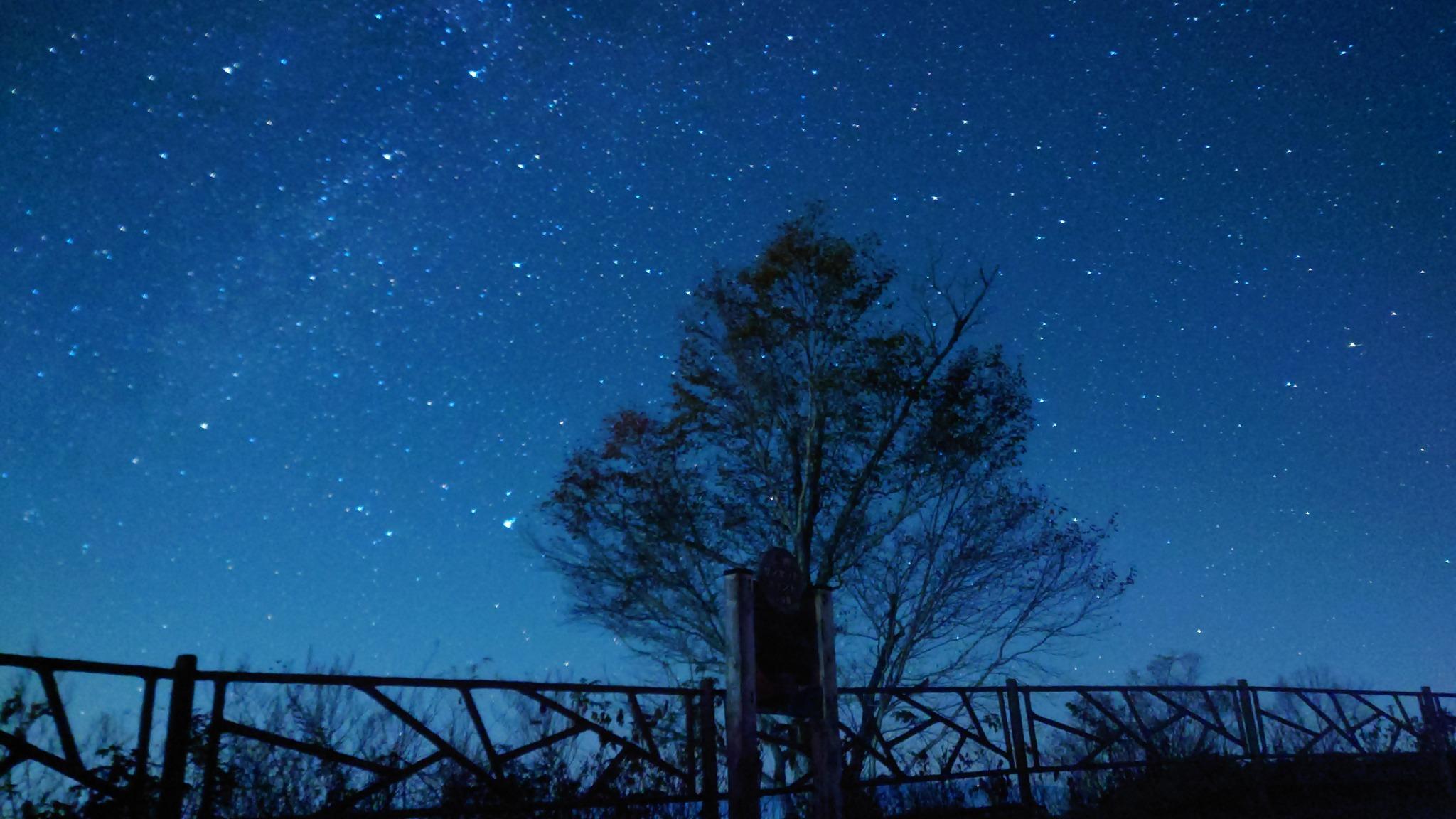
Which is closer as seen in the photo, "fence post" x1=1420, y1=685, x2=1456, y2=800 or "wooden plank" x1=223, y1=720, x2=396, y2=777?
"wooden plank" x1=223, y1=720, x2=396, y2=777

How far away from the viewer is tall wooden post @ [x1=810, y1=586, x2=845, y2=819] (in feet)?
23.9

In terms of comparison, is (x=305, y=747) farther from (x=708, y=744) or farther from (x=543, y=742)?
(x=708, y=744)

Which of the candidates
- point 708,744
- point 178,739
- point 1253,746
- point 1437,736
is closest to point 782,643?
point 708,744

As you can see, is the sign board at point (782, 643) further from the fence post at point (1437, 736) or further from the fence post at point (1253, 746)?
the fence post at point (1437, 736)

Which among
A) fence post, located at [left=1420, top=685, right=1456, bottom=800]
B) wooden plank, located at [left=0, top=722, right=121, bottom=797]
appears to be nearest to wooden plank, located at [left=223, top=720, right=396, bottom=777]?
wooden plank, located at [left=0, top=722, right=121, bottom=797]

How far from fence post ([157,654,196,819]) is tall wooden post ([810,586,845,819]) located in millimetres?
4068

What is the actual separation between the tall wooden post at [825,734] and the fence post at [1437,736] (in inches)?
493

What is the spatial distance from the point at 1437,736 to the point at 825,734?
1452 centimetres

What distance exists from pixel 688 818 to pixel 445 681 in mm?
2587

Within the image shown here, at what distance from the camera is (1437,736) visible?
16.4 metres

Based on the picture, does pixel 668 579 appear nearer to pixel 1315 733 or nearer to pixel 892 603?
pixel 892 603

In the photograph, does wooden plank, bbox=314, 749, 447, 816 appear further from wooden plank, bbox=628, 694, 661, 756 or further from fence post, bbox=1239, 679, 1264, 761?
fence post, bbox=1239, 679, 1264, 761

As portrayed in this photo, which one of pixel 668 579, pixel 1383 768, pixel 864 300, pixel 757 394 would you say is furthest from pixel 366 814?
pixel 1383 768

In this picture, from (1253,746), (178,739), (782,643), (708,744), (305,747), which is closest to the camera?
(178,739)
